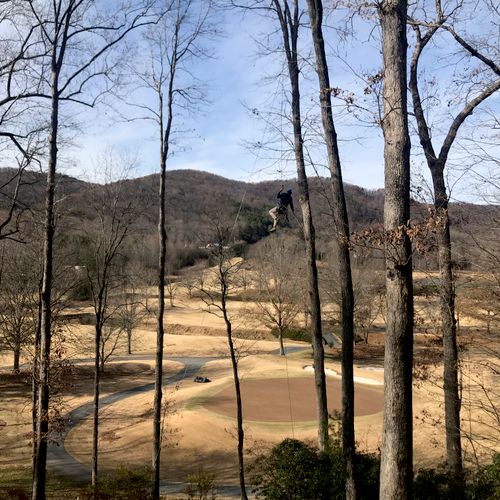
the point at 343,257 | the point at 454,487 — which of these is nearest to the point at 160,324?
the point at 343,257

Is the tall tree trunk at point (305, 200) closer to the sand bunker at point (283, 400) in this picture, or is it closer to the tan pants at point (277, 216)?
the tan pants at point (277, 216)

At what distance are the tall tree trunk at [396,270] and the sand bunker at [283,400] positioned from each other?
17017mm

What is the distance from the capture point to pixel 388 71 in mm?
5027

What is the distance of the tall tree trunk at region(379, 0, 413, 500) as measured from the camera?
15.3ft

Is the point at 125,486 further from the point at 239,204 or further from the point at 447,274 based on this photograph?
the point at 447,274

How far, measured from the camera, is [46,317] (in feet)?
30.0

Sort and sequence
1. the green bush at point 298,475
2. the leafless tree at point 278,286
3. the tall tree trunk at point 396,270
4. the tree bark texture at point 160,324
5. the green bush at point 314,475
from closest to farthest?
the tall tree trunk at point 396,270 < the green bush at point 314,475 < the green bush at point 298,475 < the tree bark texture at point 160,324 < the leafless tree at point 278,286

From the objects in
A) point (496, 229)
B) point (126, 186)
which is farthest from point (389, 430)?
point (126, 186)

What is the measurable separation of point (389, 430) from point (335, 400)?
19.9 m

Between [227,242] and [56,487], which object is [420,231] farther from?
[56,487]

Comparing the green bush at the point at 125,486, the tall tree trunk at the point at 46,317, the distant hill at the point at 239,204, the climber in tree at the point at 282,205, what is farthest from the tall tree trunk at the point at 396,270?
the green bush at the point at 125,486

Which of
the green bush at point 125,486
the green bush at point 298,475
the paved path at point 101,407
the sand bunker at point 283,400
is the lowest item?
the paved path at point 101,407

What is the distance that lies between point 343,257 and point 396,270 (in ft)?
9.26

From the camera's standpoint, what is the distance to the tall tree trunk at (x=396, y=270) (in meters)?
4.66
